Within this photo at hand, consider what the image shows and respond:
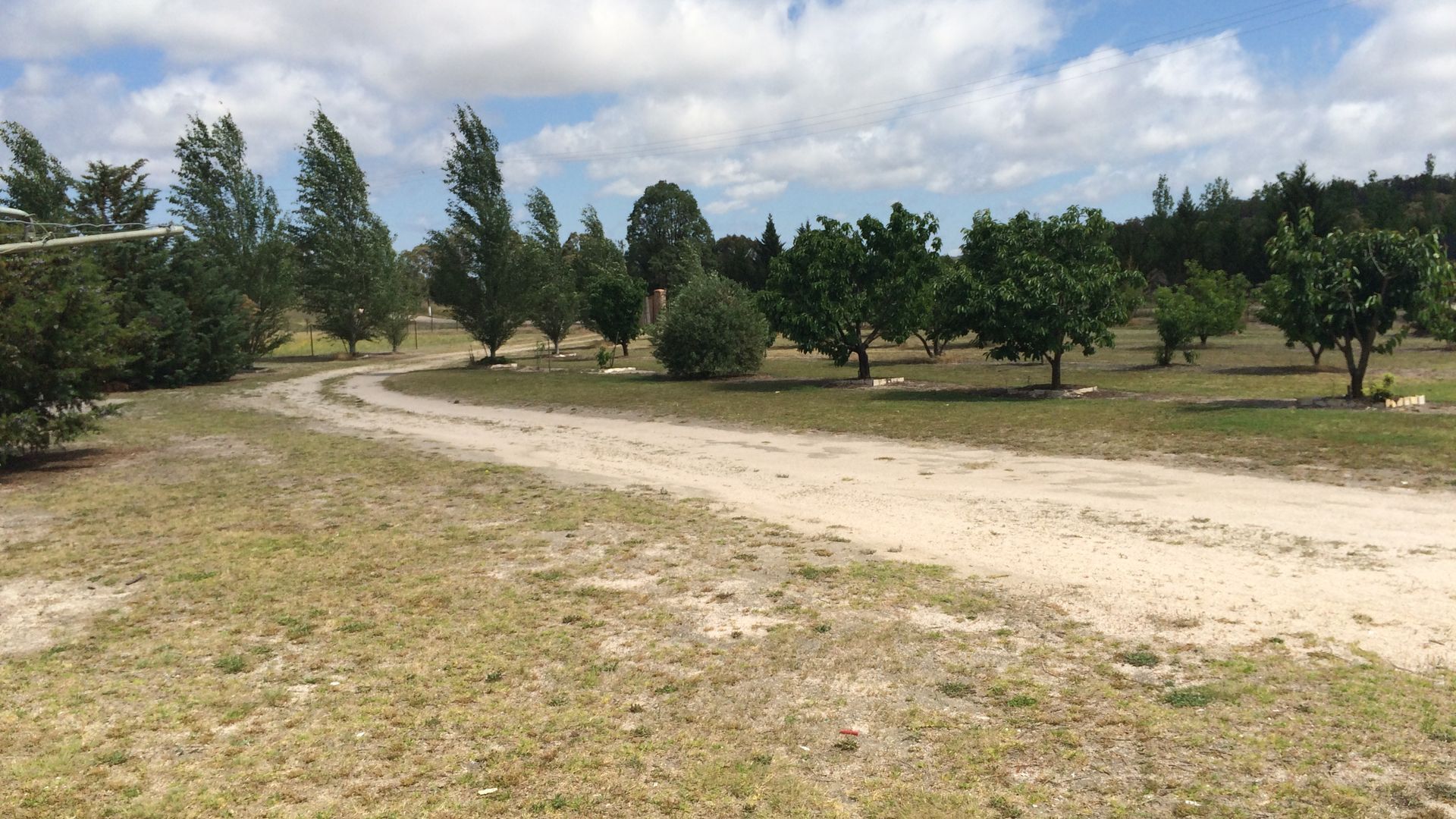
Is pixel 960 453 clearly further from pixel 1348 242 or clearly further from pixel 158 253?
Result: pixel 158 253

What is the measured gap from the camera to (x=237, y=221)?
154ft

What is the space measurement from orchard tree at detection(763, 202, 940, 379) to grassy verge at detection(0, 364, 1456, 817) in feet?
54.6

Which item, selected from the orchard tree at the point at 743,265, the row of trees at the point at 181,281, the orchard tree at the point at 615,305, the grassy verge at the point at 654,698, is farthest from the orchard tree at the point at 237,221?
the grassy verge at the point at 654,698

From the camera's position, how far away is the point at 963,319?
2083cm

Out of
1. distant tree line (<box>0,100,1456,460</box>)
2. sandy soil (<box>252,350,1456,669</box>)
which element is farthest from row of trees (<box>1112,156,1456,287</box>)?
sandy soil (<box>252,350,1456,669</box>)

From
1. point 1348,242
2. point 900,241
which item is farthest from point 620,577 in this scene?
point 900,241

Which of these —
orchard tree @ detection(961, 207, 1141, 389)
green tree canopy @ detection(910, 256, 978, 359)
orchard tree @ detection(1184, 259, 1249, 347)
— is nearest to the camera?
orchard tree @ detection(961, 207, 1141, 389)

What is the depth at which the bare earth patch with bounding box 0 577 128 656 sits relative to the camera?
6051mm

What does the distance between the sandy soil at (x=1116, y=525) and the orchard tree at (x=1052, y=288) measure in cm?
653

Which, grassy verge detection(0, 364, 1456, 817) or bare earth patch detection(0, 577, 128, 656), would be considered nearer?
grassy verge detection(0, 364, 1456, 817)

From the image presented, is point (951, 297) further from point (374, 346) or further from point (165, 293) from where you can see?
point (374, 346)

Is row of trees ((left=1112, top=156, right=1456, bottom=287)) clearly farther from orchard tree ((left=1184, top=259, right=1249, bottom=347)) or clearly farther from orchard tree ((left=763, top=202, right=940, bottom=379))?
orchard tree ((left=763, top=202, right=940, bottom=379))

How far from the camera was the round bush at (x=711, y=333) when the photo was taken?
2859cm

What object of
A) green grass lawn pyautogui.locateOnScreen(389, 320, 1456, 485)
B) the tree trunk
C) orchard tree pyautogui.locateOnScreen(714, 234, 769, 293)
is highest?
orchard tree pyautogui.locateOnScreen(714, 234, 769, 293)
